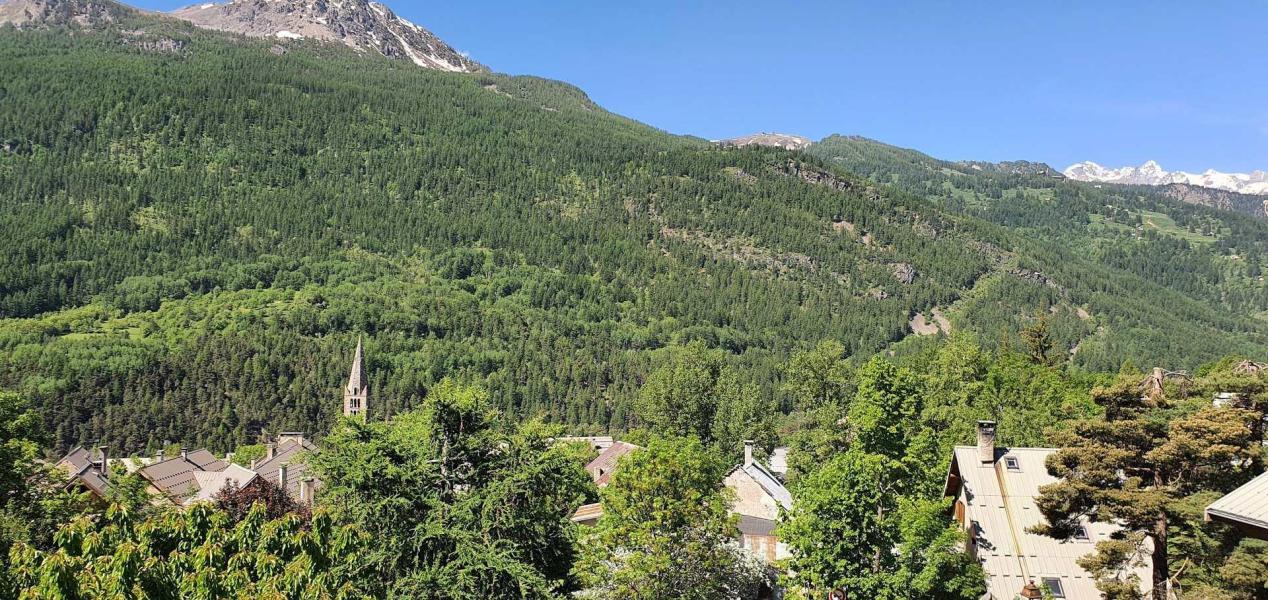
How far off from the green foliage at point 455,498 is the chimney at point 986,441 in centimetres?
1668

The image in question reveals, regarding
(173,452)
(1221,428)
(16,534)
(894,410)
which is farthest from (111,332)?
(1221,428)

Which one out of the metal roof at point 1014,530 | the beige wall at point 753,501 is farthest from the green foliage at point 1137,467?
the beige wall at point 753,501

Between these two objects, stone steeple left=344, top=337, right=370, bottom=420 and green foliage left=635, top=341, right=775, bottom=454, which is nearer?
green foliage left=635, top=341, right=775, bottom=454

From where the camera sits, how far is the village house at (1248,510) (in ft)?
44.5

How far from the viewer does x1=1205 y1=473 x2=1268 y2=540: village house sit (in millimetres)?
13562

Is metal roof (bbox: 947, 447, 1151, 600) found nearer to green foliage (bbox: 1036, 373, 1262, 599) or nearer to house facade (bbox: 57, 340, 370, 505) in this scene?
green foliage (bbox: 1036, 373, 1262, 599)

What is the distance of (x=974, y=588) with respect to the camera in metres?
30.2

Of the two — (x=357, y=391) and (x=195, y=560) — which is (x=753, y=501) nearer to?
(x=195, y=560)

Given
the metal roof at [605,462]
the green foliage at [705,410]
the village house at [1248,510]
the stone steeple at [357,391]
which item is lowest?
the stone steeple at [357,391]

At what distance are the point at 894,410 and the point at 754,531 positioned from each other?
13980 mm

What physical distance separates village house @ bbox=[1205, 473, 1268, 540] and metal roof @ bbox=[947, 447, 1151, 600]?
19.4 meters

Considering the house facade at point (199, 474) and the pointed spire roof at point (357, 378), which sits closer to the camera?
the house facade at point (199, 474)

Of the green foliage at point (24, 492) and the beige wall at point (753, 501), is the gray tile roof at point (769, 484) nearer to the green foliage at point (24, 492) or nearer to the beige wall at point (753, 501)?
the beige wall at point (753, 501)

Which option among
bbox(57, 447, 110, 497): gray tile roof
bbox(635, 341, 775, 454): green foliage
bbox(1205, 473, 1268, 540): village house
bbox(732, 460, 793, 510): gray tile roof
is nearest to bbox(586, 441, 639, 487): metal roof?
bbox(635, 341, 775, 454): green foliage
